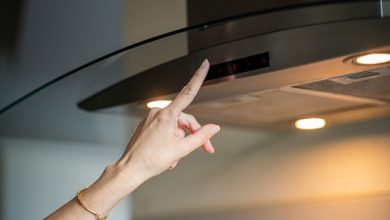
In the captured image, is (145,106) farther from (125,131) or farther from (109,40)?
(125,131)

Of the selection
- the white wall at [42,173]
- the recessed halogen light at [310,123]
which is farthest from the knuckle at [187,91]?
the white wall at [42,173]

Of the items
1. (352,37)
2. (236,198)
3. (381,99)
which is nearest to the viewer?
(352,37)

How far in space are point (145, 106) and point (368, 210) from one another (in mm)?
412

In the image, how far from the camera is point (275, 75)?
0.73m

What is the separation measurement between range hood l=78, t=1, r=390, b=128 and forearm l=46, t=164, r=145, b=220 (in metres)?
0.13

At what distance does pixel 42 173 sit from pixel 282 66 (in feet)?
2.33

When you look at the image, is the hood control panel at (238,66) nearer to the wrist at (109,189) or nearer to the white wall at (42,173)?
the wrist at (109,189)

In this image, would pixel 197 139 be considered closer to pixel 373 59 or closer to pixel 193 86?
pixel 193 86

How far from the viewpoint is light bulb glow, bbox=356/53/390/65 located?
661 millimetres

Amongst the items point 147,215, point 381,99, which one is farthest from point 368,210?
point 147,215

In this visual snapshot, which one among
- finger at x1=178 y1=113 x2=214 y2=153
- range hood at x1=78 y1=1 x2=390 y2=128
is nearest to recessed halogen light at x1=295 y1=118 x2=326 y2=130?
range hood at x1=78 y1=1 x2=390 y2=128

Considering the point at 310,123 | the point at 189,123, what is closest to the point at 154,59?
the point at 189,123

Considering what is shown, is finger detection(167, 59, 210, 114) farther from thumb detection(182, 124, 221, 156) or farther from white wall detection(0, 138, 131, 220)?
white wall detection(0, 138, 131, 220)

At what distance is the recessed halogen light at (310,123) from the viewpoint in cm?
107
